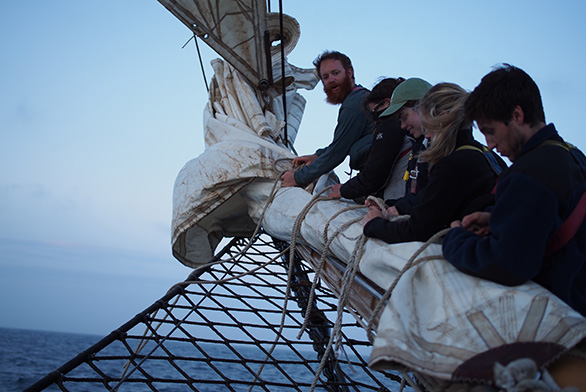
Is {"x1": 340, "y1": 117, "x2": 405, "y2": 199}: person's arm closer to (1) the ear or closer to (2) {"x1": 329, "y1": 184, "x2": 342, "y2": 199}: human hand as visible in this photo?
(2) {"x1": 329, "y1": 184, "x2": 342, "y2": 199}: human hand

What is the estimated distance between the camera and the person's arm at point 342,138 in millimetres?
2219

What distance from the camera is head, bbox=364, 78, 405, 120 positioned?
192 cm

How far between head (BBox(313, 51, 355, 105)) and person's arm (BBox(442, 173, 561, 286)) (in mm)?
1575

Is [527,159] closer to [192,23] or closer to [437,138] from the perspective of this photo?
[437,138]

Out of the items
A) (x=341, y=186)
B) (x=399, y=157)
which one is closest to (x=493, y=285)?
(x=399, y=157)

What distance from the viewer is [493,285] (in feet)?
3.27

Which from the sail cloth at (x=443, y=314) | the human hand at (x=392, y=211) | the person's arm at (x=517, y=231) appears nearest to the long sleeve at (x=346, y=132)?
the sail cloth at (x=443, y=314)

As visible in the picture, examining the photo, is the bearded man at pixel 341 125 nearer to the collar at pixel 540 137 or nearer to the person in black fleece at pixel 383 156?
the person in black fleece at pixel 383 156

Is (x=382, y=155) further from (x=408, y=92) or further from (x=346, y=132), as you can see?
(x=346, y=132)

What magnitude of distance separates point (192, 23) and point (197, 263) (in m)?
1.90

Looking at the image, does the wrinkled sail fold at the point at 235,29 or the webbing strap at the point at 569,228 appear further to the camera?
the wrinkled sail fold at the point at 235,29

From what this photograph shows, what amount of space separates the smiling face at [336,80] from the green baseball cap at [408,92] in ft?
2.64

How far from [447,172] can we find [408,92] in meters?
0.52

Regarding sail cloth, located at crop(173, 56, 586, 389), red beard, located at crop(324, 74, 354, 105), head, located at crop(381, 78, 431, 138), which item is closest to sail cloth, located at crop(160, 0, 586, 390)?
sail cloth, located at crop(173, 56, 586, 389)
